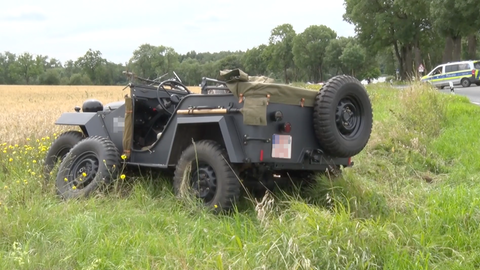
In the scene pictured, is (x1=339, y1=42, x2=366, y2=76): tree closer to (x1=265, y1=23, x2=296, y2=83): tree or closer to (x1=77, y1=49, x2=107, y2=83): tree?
(x1=265, y1=23, x2=296, y2=83): tree

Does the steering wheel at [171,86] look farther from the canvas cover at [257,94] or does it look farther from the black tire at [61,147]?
the canvas cover at [257,94]

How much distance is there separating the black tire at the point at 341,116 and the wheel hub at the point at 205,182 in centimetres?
107

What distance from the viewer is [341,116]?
5059 millimetres

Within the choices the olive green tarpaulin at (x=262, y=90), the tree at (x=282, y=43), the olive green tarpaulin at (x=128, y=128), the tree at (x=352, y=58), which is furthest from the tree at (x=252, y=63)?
the tree at (x=352, y=58)

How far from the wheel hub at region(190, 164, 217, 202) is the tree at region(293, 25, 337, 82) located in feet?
226

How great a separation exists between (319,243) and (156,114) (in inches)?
136

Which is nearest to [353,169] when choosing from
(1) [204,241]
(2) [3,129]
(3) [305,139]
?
(3) [305,139]

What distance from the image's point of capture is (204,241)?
13.3 feet

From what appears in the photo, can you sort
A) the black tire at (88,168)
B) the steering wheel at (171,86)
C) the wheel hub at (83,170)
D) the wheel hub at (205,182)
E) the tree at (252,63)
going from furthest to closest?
the tree at (252,63), the steering wheel at (171,86), the wheel hub at (83,170), the black tire at (88,168), the wheel hub at (205,182)

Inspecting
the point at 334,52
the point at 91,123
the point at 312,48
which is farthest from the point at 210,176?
the point at 312,48

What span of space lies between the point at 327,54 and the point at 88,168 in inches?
2966

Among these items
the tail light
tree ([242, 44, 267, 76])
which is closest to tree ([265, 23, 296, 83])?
tree ([242, 44, 267, 76])

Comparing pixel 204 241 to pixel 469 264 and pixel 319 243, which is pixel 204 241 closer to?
pixel 319 243

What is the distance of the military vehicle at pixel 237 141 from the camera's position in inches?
183
